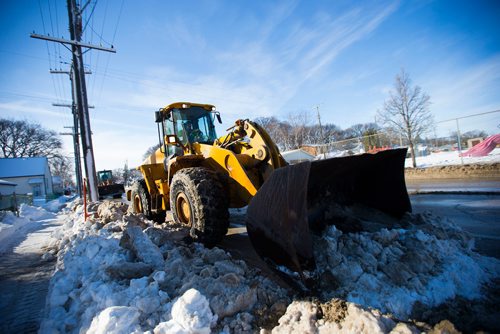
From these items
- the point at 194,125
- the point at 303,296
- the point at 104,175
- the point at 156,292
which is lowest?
the point at 303,296

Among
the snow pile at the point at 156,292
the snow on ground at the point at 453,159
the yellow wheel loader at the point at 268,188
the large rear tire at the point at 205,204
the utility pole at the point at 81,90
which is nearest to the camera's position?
the snow pile at the point at 156,292

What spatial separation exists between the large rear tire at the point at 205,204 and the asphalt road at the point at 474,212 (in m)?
3.28

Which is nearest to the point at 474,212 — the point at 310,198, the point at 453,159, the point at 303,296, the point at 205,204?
the point at 310,198

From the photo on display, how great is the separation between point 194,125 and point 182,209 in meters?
2.15

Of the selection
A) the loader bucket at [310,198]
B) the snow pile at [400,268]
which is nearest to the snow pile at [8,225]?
the loader bucket at [310,198]

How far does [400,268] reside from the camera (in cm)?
256

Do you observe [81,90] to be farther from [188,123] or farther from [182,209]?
[182,209]

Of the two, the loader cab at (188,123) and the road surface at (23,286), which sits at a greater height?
the loader cab at (188,123)

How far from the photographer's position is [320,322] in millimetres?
2010

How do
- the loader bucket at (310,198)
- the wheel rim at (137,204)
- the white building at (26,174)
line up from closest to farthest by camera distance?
1. the loader bucket at (310,198)
2. the wheel rim at (137,204)
3. the white building at (26,174)

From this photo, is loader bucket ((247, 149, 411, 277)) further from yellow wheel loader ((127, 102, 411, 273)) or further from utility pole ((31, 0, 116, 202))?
utility pole ((31, 0, 116, 202))

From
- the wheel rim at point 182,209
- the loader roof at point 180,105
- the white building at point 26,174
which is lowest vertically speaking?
the wheel rim at point 182,209

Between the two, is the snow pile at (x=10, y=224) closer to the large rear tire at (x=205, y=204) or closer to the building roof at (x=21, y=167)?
the large rear tire at (x=205, y=204)

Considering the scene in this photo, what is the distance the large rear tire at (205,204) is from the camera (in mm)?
3662
